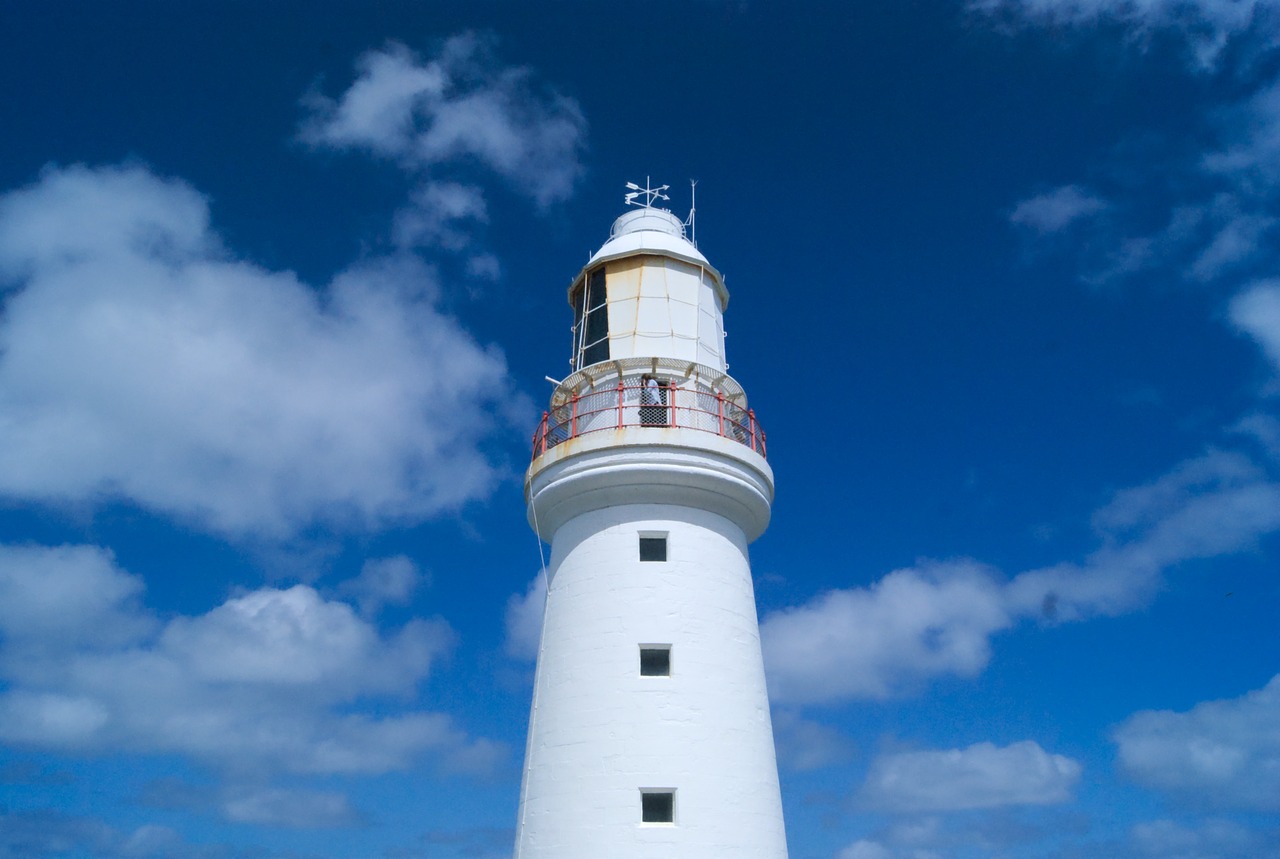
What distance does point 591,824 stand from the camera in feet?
47.3

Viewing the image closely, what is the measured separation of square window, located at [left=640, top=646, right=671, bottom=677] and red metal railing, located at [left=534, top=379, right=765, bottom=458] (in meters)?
3.74

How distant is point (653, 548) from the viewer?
16.9 m

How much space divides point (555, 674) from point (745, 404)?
6.02m

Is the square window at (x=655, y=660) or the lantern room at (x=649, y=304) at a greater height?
the lantern room at (x=649, y=304)

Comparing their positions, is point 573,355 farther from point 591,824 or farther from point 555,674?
Answer: point 591,824

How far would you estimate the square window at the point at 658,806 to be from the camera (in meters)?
14.6

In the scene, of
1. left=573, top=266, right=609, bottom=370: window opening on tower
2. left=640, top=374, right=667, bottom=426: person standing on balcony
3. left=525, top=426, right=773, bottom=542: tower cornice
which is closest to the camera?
left=525, top=426, right=773, bottom=542: tower cornice

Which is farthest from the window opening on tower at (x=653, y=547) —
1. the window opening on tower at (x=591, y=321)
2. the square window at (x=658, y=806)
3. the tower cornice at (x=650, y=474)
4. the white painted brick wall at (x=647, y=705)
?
the square window at (x=658, y=806)

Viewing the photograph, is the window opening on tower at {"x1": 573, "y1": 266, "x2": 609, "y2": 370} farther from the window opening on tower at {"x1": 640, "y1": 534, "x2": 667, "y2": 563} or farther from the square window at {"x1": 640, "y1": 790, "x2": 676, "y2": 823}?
the square window at {"x1": 640, "y1": 790, "x2": 676, "y2": 823}

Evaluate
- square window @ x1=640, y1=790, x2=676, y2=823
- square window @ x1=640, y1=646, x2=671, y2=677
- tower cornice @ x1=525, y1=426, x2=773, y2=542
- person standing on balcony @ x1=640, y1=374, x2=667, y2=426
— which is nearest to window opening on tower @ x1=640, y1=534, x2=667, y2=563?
tower cornice @ x1=525, y1=426, x2=773, y2=542

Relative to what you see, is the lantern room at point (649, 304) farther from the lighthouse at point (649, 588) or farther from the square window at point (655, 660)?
the square window at point (655, 660)

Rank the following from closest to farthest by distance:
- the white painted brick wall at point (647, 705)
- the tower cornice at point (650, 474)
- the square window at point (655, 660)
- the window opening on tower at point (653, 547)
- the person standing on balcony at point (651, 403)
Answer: the white painted brick wall at point (647, 705)
the square window at point (655, 660)
the tower cornice at point (650, 474)
the window opening on tower at point (653, 547)
the person standing on balcony at point (651, 403)

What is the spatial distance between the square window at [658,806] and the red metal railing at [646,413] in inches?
232

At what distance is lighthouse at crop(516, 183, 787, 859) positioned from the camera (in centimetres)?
1465
